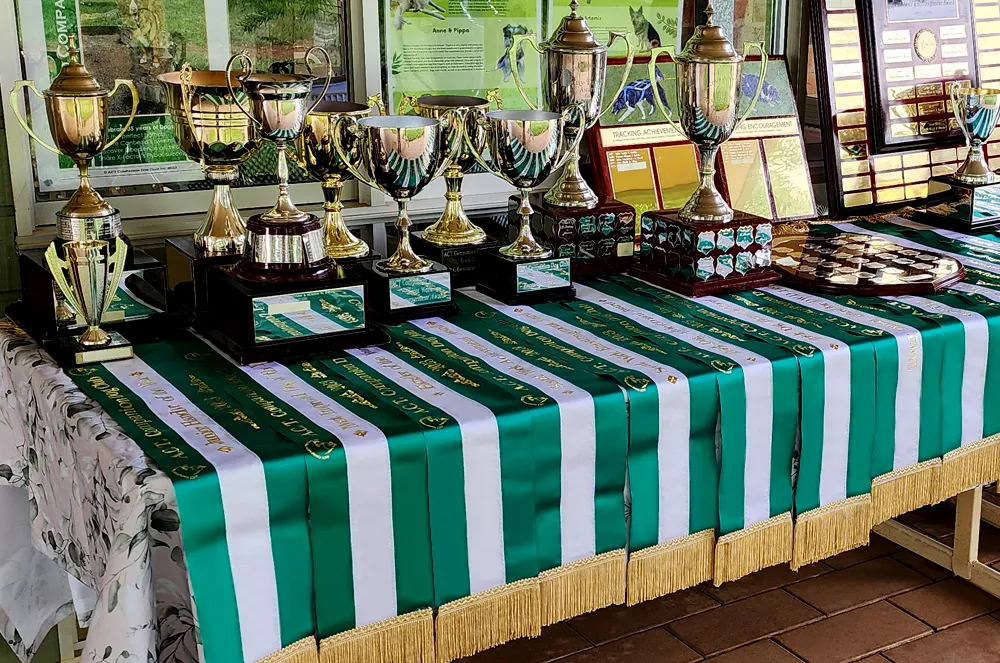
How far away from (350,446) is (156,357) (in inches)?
Result: 17.7

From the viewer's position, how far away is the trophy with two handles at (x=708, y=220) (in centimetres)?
190

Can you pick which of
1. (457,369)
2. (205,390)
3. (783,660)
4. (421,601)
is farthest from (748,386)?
(783,660)

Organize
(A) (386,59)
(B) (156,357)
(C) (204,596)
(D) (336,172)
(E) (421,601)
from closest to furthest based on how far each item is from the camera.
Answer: (C) (204,596), (E) (421,601), (B) (156,357), (D) (336,172), (A) (386,59)

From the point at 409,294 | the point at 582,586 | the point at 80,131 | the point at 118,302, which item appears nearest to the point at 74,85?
the point at 80,131

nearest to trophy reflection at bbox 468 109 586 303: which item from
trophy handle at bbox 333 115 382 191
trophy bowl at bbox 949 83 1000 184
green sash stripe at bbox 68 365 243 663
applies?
trophy handle at bbox 333 115 382 191

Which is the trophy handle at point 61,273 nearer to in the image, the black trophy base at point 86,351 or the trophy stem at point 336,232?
the black trophy base at point 86,351

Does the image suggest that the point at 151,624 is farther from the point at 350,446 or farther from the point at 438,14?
the point at 438,14

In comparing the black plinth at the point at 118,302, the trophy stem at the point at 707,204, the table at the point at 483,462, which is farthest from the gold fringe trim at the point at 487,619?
the trophy stem at the point at 707,204

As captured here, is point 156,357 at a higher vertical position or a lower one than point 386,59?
lower

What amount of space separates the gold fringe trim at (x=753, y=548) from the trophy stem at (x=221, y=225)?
87cm

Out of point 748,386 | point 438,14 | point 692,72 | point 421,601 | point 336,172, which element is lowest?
point 421,601

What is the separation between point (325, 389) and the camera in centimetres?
148

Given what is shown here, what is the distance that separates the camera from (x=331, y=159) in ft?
6.04

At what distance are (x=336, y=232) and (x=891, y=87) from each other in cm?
139
